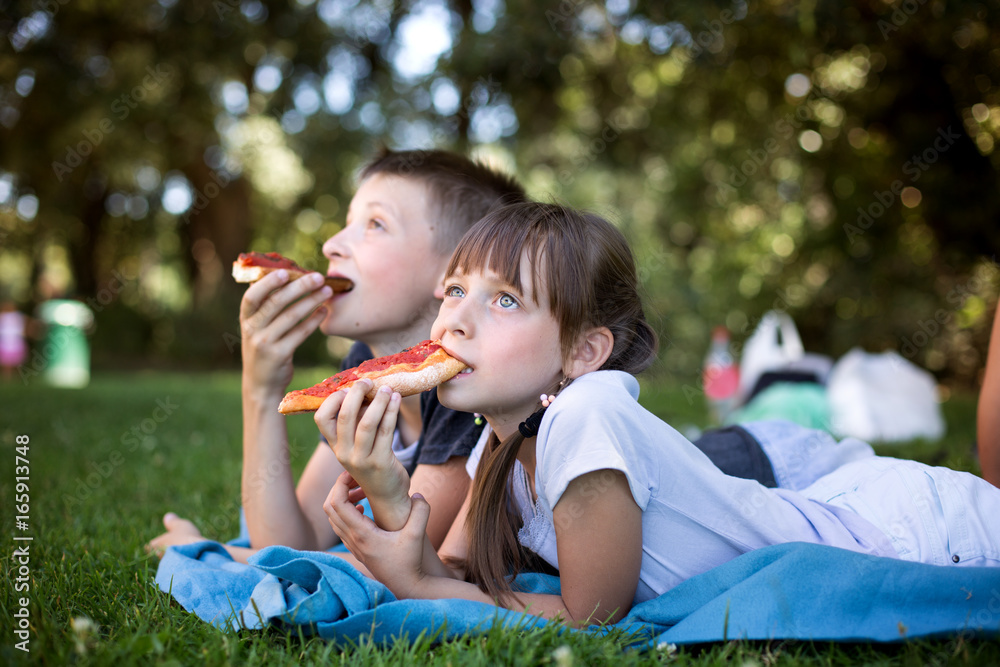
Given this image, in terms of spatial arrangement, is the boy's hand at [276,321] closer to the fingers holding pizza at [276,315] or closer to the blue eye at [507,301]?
the fingers holding pizza at [276,315]

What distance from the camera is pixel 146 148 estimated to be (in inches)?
562

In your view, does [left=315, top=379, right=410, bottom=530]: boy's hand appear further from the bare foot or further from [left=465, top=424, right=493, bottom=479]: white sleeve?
the bare foot

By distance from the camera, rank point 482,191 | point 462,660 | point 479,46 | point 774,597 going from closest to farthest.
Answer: point 462,660, point 774,597, point 482,191, point 479,46

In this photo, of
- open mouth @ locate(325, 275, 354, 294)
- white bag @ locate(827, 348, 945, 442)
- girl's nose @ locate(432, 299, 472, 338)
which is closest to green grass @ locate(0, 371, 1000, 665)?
white bag @ locate(827, 348, 945, 442)

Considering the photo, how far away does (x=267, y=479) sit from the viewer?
300cm

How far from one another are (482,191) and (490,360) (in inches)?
55.0

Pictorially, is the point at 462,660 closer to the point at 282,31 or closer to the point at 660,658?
the point at 660,658

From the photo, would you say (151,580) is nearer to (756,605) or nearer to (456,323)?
(456,323)

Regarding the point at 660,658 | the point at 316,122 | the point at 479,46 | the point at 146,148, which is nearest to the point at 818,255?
the point at 479,46

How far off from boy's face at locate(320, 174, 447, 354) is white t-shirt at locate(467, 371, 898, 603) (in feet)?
2.95

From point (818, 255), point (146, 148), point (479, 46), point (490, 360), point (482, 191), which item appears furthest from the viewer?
point (146, 148)

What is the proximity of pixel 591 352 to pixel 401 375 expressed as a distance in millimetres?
614

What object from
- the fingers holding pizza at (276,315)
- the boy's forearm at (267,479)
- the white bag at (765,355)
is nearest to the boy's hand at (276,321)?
the fingers holding pizza at (276,315)

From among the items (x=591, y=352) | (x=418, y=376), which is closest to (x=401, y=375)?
(x=418, y=376)
